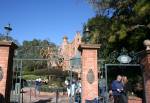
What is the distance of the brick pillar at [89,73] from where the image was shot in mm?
11258

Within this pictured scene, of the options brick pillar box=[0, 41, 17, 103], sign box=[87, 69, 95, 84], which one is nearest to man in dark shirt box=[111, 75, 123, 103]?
sign box=[87, 69, 95, 84]

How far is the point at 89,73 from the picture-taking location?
1138cm

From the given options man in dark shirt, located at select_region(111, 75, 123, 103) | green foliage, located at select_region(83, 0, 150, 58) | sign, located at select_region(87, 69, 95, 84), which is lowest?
man in dark shirt, located at select_region(111, 75, 123, 103)

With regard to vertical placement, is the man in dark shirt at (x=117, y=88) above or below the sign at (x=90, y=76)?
below

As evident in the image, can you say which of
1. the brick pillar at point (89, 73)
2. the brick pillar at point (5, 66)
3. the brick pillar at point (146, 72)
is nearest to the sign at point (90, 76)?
the brick pillar at point (89, 73)

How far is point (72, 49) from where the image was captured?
160 feet

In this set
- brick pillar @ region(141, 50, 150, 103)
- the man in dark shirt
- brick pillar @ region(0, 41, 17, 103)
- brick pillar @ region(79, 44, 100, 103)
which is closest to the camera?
brick pillar @ region(141, 50, 150, 103)

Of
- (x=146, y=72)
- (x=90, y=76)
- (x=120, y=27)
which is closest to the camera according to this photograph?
(x=146, y=72)

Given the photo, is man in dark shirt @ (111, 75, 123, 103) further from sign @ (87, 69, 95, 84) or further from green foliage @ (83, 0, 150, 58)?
green foliage @ (83, 0, 150, 58)

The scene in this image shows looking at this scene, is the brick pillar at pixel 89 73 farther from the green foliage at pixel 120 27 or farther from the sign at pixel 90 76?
the green foliage at pixel 120 27

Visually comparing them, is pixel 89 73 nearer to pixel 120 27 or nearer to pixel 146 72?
pixel 146 72

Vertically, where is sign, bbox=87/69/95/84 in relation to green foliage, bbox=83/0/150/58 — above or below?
below

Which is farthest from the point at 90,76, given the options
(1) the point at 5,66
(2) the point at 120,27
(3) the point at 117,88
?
(2) the point at 120,27

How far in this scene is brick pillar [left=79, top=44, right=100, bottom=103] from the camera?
1126 centimetres
